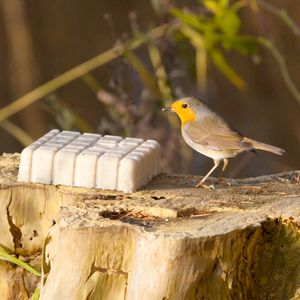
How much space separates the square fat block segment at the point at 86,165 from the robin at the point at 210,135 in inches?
10.1

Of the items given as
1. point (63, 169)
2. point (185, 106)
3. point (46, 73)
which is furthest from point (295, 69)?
point (63, 169)

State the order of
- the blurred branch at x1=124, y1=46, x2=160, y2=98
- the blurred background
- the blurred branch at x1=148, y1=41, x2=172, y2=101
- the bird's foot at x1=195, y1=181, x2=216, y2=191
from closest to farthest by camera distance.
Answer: the bird's foot at x1=195, y1=181, x2=216, y2=191 → the blurred branch at x1=124, y1=46, x2=160, y2=98 → the blurred branch at x1=148, y1=41, x2=172, y2=101 → the blurred background

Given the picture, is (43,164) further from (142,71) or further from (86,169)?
(142,71)

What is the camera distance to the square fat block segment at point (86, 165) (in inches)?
130

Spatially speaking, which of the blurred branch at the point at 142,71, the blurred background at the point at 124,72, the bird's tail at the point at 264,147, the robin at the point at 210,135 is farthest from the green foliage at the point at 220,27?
the blurred background at the point at 124,72

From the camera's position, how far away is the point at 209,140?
3633mm

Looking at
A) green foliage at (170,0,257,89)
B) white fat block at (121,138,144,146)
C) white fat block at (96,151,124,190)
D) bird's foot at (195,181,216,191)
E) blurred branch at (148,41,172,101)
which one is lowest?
bird's foot at (195,181,216,191)

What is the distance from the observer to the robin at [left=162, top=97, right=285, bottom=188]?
3604 millimetres

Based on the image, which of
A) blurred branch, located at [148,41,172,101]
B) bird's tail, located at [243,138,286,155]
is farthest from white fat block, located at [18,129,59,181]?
blurred branch, located at [148,41,172,101]

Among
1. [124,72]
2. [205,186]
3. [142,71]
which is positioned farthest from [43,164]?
[124,72]

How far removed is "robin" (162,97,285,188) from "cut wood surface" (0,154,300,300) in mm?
223

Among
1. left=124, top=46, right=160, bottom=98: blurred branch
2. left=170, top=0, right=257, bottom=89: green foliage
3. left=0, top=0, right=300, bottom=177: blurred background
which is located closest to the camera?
left=170, top=0, right=257, bottom=89: green foliage

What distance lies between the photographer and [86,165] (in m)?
3.32

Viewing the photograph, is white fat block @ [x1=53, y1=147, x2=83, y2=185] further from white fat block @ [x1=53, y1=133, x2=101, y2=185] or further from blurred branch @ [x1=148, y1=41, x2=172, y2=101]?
blurred branch @ [x1=148, y1=41, x2=172, y2=101]
